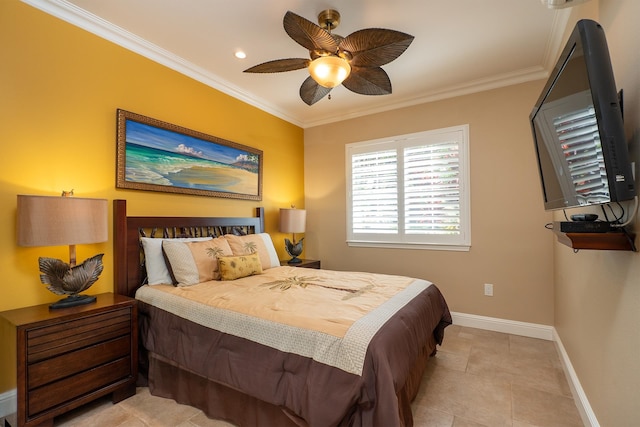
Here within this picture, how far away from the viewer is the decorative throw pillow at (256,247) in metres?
2.99

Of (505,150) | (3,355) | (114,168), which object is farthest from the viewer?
(505,150)

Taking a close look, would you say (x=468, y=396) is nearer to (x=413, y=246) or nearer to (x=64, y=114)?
(x=413, y=246)

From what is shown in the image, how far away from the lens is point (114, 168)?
2.53 meters

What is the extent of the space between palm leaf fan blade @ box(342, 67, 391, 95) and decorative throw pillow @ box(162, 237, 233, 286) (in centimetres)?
188

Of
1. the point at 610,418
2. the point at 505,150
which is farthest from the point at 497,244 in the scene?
the point at 610,418

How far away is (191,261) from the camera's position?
2555mm

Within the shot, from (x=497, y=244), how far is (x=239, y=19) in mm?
3352

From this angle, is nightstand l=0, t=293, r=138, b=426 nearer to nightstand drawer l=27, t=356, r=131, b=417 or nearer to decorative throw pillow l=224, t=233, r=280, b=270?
nightstand drawer l=27, t=356, r=131, b=417

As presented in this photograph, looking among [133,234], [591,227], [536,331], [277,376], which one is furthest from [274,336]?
[536,331]

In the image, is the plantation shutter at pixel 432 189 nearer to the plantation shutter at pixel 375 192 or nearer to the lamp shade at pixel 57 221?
the plantation shutter at pixel 375 192

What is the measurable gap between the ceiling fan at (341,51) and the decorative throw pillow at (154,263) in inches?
65.8

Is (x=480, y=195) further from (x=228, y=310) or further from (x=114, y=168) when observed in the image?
(x=114, y=168)

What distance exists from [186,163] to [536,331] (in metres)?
4.02

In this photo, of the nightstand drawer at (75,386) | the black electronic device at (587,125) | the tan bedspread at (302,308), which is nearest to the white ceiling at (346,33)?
the black electronic device at (587,125)
